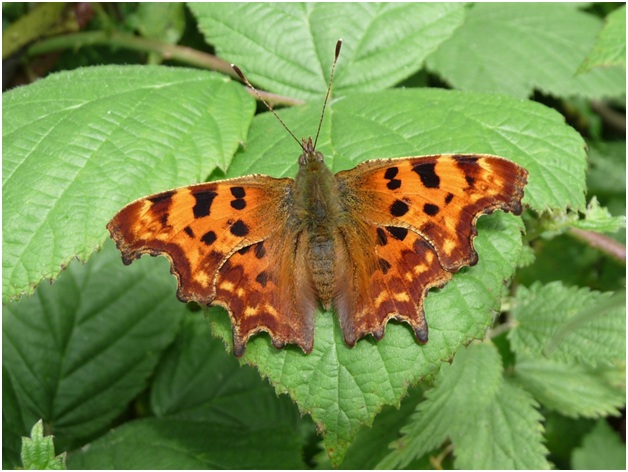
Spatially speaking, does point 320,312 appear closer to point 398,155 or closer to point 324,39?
point 398,155

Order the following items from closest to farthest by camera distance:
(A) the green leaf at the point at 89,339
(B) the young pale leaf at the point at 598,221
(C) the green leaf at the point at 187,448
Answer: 1. (B) the young pale leaf at the point at 598,221
2. (C) the green leaf at the point at 187,448
3. (A) the green leaf at the point at 89,339

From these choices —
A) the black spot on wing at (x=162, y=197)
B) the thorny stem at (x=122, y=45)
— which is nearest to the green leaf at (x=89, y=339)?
the thorny stem at (x=122, y=45)

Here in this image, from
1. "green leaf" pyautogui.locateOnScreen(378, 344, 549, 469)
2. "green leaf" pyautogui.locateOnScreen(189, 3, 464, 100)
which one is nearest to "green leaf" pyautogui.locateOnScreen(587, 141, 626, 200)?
"green leaf" pyautogui.locateOnScreen(189, 3, 464, 100)

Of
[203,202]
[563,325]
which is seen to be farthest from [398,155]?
[563,325]

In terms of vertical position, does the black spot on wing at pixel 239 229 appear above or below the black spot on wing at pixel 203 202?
below

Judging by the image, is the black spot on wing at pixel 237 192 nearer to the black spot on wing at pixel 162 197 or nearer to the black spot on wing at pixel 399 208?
the black spot on wing at pixel 162 197

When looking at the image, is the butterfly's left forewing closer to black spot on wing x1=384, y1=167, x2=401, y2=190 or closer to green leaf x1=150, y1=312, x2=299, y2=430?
black spot on wing x1=384, y1=167, x2=401, y2=190

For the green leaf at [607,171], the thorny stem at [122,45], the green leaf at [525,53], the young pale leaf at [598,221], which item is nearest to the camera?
the young pale leaf at [598,221]
